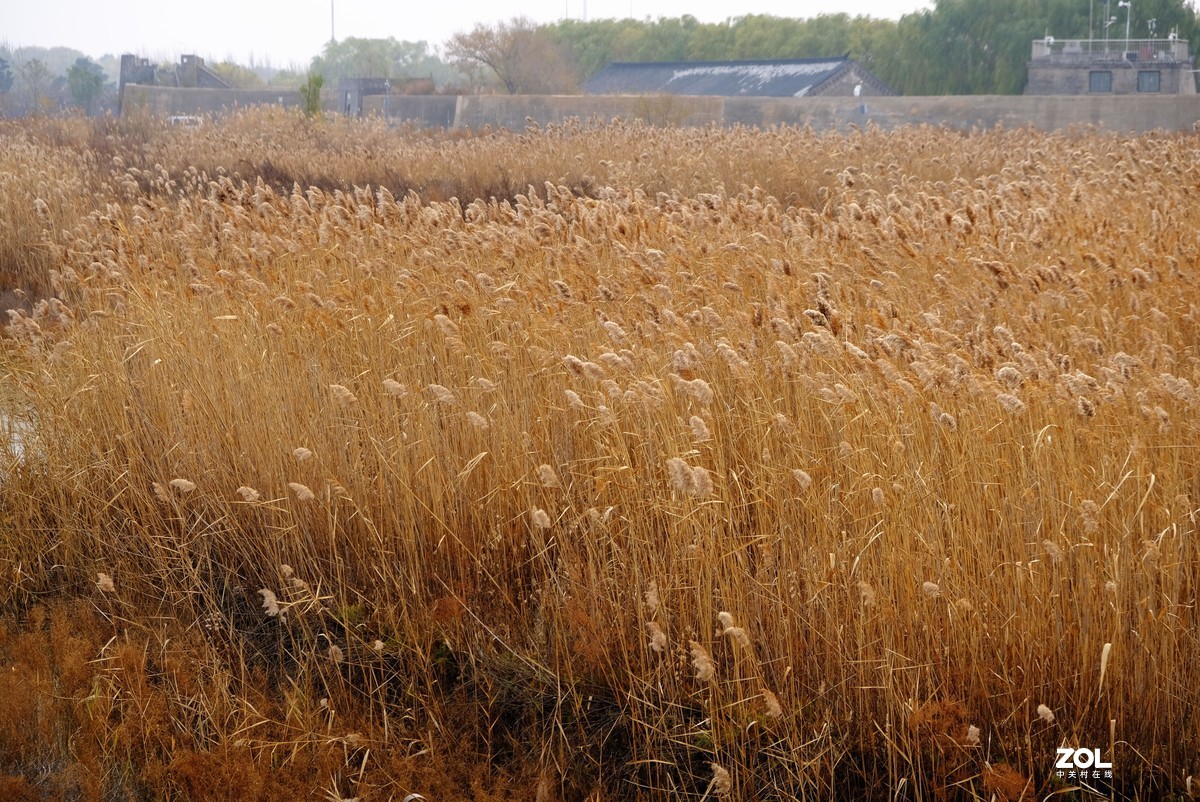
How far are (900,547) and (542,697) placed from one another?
1.06 m

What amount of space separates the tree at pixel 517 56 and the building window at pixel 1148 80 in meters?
19.7

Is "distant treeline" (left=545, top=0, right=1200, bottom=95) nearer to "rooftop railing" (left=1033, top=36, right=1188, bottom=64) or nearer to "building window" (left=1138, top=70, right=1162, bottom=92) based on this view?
"rooftop railing" (left=1033, top=36, right=1188, bottom=64)

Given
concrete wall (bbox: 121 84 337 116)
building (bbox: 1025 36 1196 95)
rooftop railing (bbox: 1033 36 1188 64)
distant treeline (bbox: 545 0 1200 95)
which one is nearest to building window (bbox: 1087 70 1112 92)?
building (bbox: 1025 36 1196 95)

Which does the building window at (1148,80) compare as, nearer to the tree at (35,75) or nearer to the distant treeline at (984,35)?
the distant treeline at (984,35)

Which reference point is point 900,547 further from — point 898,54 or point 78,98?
point 78,98

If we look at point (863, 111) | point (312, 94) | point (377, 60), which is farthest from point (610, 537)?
point (377, 60)

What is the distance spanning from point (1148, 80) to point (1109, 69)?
1.40 metres

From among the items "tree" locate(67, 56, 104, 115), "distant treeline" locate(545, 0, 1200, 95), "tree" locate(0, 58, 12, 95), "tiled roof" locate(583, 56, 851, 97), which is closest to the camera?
"tiled roof" locate(583, 56, 851, 97)

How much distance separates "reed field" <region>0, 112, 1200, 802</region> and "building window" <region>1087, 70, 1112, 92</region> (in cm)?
3633

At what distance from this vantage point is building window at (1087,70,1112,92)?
1506 inches

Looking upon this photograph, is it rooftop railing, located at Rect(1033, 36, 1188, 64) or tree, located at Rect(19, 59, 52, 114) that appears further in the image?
tree, located at Rect(19, 59, 52, 114)

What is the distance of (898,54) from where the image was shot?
4572cm

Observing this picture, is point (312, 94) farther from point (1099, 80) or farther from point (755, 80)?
point (1099, 80)

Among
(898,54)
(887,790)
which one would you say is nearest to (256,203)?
(887,790)
